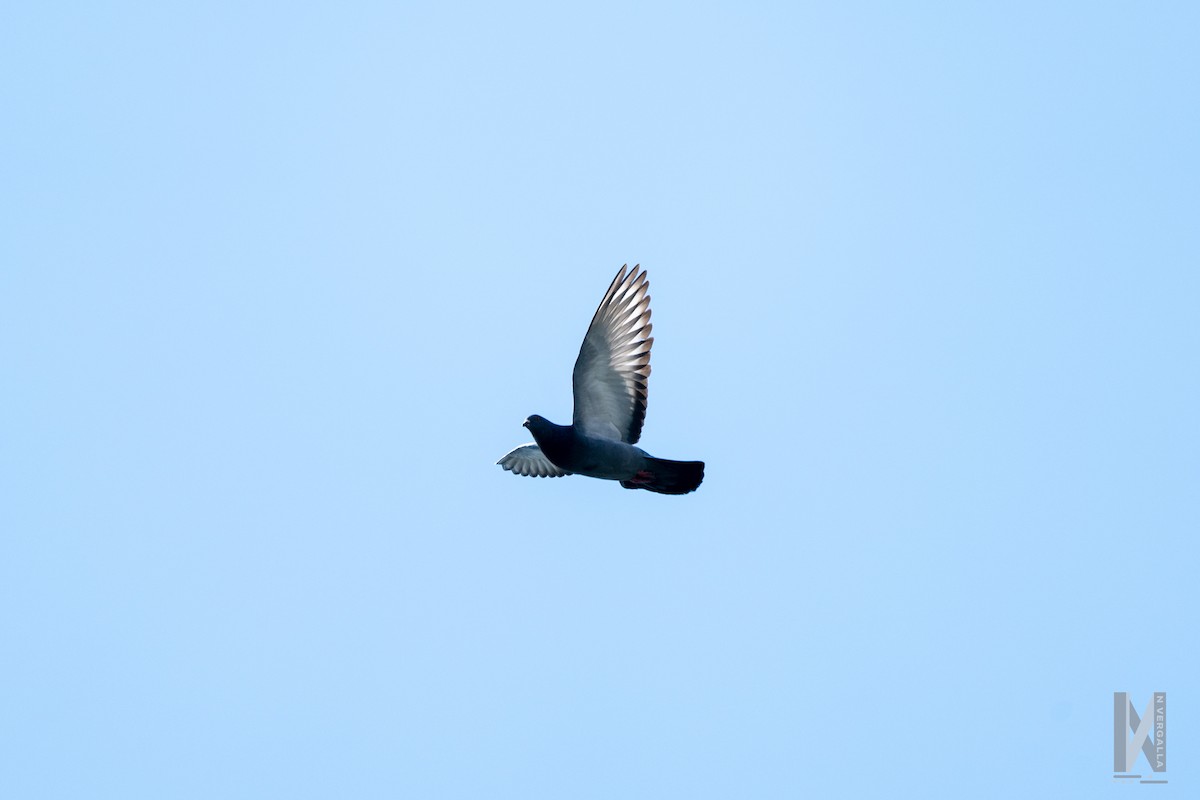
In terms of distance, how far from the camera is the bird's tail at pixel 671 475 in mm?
19516

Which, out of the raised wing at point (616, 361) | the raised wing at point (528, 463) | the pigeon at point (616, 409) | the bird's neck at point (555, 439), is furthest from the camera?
the raised wing at point (528, 463)

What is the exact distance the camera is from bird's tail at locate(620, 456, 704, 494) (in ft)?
64.0

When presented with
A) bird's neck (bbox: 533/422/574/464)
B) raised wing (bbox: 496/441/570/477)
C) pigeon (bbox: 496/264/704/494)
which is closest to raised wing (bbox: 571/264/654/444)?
pigeon (bbox: 496/264/704/494)

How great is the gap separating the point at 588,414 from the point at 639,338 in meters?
1.13

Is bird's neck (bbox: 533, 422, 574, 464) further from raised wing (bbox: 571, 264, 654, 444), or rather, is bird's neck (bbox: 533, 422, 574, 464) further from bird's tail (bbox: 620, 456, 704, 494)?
bird's tail (bbox: 620, 456, 704, 494)

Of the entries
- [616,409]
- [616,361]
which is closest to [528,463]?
[616,409]

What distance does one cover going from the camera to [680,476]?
1956cm

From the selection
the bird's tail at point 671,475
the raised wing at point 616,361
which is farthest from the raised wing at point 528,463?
the bird's tail at point 671,475

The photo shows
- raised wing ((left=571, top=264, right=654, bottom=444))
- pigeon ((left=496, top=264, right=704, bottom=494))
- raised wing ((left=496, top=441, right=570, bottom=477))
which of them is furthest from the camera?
raised wing ((left=496, top=441, right=570, bottom=477))

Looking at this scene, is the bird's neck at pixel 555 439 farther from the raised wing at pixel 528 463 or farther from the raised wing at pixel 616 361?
the raised wing at pixel 528 463

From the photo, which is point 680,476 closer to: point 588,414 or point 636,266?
point 588,414

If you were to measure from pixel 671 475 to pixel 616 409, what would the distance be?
44.8 inches

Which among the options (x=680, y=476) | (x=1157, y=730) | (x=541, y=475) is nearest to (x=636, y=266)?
(x=680, y=476)

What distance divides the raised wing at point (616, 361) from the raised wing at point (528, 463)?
253 centimetres
